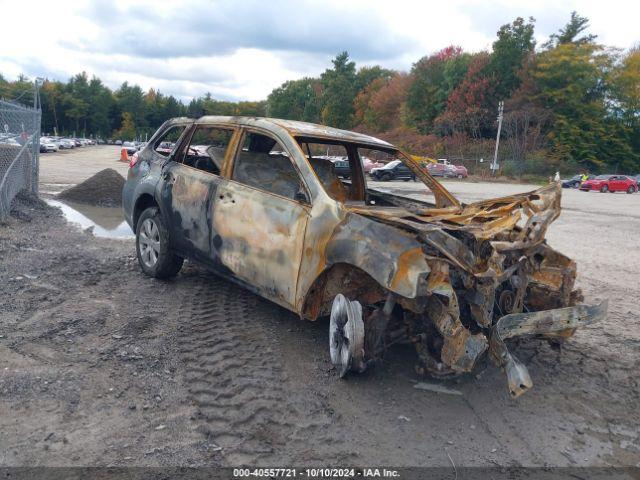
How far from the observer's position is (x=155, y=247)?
5.54 m

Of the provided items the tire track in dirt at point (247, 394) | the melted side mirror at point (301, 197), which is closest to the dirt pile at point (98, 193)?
the tire track in dirt at point (247, 394)

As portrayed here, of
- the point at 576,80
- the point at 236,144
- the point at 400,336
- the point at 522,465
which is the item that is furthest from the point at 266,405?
the point at 576,80

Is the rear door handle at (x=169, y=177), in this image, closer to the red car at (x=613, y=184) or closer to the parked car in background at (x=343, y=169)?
the parked car in background at (x=343, y=169)

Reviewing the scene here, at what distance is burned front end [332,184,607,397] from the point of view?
10.7 feet

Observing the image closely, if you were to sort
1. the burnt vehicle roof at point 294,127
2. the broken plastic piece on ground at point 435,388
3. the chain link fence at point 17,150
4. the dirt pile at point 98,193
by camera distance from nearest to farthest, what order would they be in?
the broken plastic piece on ground at point 435,388, the burnt vehicle roof at point 294,127, the chain link fence at point 17,150, the dirt pile at point 98,193

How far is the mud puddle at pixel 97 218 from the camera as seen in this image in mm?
8705

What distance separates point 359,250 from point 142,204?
3.34 metres

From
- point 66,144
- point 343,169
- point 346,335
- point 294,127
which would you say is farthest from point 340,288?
point 66,144

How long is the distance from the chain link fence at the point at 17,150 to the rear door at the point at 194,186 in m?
4.26

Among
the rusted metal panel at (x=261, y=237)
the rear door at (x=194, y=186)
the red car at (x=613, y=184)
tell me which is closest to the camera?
the rusted metal panel at (x=261, y=237)

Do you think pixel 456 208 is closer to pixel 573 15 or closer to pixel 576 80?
pixel 576 80

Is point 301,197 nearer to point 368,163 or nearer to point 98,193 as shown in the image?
point 98,193

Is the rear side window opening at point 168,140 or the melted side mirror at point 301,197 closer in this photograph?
the melted side mirror at point 301,197

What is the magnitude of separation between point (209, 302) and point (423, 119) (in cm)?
6147
